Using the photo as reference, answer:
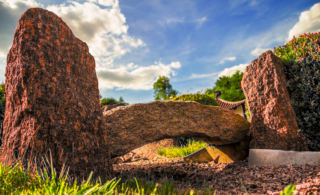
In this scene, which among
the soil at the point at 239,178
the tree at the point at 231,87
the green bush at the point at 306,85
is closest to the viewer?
the soil at the point at 239,178

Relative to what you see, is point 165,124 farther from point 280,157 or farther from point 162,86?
point 162,86

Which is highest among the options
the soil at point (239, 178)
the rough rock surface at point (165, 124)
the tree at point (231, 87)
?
the tree at point (231, 87)

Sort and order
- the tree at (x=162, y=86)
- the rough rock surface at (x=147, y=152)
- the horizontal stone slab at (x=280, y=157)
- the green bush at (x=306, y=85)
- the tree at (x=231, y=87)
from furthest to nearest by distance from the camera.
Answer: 1. the tree at (x=162, y=86)
2. the tree at (x=231, y=87)
3. the rough rock surface at (x=147, y=152)
4. the green bush at (x=306, y=85)
5. the horizontal stone slab at (x=280, y=157)

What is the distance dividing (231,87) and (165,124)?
77.5 ft

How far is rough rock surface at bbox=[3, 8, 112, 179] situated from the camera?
9.11 ft

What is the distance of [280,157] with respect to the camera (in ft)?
13.5

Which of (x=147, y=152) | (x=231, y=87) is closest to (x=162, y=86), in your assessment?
(x=231, y=87)

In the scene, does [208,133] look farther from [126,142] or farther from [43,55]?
[43,55]

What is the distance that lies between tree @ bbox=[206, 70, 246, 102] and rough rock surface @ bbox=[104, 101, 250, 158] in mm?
18364

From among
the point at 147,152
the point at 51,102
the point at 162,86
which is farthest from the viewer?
the point at 162,86

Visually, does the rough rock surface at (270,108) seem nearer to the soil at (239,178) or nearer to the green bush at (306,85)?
the green bush at (306,85)

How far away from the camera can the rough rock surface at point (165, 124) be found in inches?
158

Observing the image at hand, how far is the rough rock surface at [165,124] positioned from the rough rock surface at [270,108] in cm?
47

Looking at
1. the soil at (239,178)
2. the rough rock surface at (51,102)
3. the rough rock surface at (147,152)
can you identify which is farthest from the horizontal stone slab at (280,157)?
the rough rock surface at (147,152)
